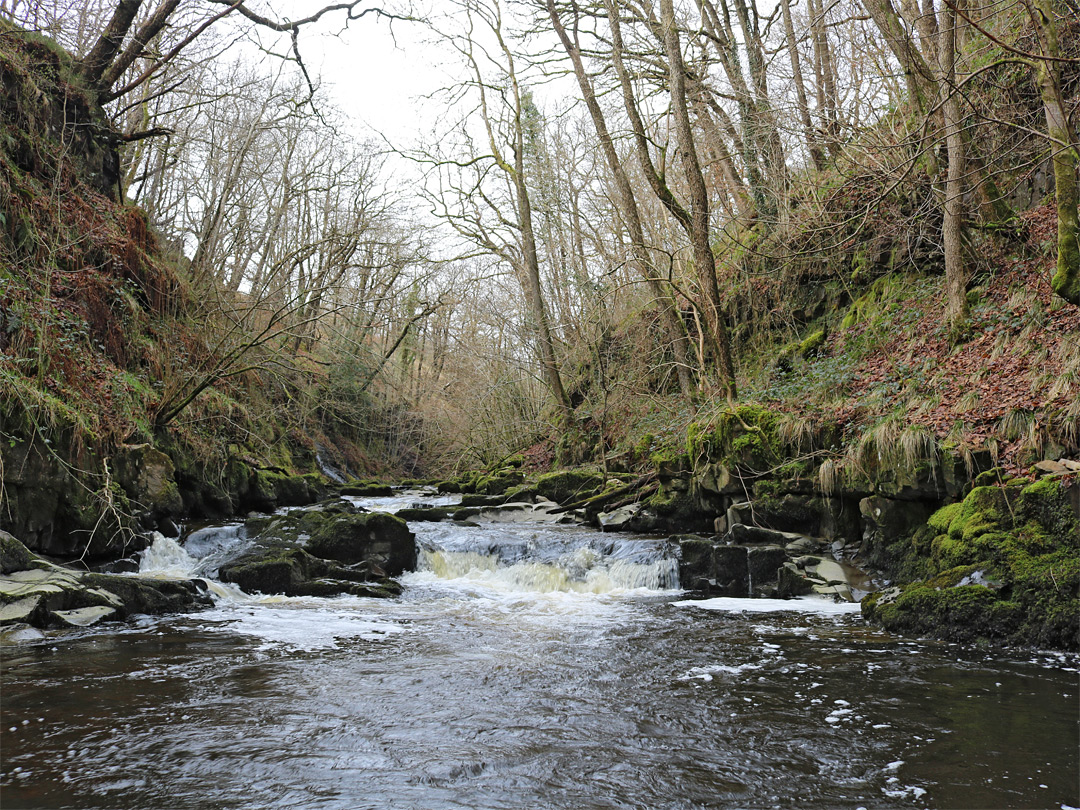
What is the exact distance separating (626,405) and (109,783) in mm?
14192

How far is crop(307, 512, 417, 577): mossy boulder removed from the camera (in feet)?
32.2

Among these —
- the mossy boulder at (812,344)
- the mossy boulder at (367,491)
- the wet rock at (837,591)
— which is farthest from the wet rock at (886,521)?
the mossy boulder at (367,491)

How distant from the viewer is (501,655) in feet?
19.3

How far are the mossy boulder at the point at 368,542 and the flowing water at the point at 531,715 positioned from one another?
236cm

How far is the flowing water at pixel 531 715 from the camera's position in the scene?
3.30 meters

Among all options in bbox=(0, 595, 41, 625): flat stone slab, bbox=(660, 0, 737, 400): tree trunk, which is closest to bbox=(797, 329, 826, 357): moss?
bbox=(660, 0, 737, 400): tree trunk

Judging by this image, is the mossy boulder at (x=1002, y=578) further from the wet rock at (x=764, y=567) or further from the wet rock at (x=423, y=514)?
the wet rock at (x=423, y=514)

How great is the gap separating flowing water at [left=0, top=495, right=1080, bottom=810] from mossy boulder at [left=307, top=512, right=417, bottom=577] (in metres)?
2.36

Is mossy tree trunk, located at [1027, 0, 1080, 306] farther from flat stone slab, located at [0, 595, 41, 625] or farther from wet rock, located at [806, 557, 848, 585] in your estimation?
flat stone slab, located at [0, 595, 41, 625]

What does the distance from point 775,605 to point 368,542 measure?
18.1 feet

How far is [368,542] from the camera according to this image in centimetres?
998

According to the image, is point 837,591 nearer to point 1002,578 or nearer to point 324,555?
point 1002,578

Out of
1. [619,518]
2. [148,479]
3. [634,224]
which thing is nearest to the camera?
[148,479]

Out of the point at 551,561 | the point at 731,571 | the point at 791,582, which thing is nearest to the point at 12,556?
the point at 551,561
